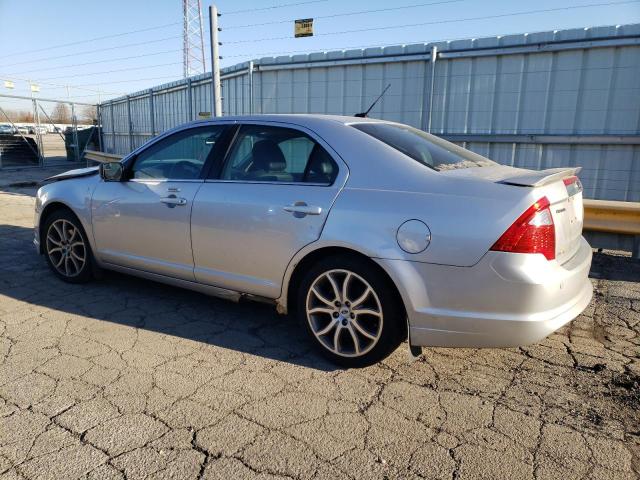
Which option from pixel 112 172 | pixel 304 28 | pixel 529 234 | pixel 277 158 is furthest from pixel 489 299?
pixel 304 28

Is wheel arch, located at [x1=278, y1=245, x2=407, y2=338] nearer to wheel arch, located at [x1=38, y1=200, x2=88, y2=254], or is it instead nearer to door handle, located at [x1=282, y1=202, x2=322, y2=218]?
door handle, located at [x1=282, y1=202, x2=322, y2=218]

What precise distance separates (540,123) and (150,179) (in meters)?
5.87

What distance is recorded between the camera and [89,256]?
4.48 metres

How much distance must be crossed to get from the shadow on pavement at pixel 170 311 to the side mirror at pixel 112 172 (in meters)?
1.03

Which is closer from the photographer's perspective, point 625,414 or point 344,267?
point 625,414

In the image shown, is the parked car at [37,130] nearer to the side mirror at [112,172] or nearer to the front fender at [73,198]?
the front fender at [73,198]

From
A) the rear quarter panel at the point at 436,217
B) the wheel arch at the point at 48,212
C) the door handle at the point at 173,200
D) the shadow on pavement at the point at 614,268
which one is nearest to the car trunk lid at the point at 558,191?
the rear quarter panel at the point at 436,217

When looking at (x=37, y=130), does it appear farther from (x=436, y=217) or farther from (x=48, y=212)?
(x=436, y=217)

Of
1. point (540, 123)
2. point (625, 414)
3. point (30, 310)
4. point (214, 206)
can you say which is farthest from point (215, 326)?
point (540, 123)

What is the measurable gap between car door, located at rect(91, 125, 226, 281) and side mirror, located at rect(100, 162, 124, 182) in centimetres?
4

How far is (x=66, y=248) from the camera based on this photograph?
463 cm

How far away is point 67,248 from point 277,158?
8.10 feet

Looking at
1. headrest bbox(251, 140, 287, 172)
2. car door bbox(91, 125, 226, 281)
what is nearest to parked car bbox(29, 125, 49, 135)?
car door bbox(91, 125, 226, 281)

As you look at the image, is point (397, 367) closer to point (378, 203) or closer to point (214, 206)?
point (378, 203)
